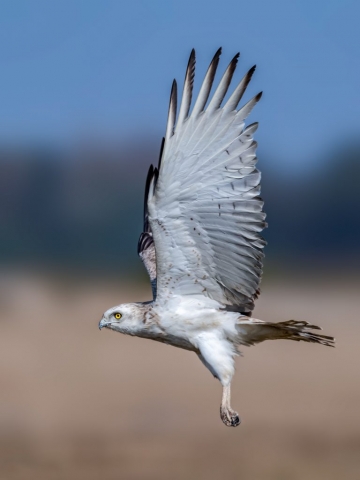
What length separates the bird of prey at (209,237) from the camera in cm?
1019

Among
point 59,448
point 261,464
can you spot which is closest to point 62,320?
point 59,448

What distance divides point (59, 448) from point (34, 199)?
31.1 metres

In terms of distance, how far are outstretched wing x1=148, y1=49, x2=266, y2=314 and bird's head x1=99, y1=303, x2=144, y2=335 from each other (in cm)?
50

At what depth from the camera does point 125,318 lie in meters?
10.9

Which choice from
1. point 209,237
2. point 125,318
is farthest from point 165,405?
point 209,237

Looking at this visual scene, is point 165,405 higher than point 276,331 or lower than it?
lower

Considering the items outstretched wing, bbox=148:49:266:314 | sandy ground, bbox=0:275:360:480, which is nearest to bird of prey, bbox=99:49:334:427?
outstretched wing, bbox=148:49:266:314

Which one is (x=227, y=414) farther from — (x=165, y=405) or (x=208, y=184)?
(x=165, y=405)

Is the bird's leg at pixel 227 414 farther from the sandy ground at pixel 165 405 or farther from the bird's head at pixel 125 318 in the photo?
the sandy ground at pixel 165 405

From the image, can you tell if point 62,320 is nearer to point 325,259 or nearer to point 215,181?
point 325,259

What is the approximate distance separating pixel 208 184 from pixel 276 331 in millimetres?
1340

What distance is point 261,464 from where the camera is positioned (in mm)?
21344

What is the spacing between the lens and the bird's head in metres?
10.9

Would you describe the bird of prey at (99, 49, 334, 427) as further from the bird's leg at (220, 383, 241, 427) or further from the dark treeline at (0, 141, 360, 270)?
the dark treeline at (0, 141, 360, 270)
